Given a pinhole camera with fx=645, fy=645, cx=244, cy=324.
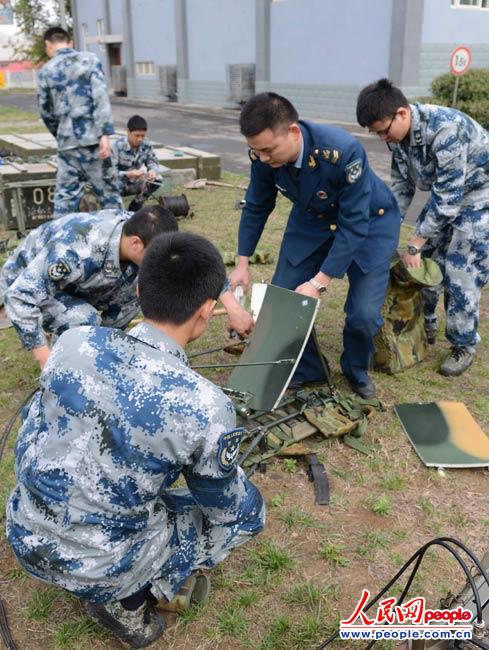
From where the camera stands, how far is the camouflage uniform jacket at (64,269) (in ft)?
9.71

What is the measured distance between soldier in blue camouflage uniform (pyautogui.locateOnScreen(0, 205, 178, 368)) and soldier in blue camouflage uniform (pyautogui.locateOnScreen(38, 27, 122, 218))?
120 inches

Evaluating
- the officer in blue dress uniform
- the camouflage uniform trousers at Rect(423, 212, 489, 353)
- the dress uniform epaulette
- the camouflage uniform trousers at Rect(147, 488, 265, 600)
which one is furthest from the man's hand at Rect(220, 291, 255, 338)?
the camouflage uniform trousers at Rect(423, 212, 489, 353)

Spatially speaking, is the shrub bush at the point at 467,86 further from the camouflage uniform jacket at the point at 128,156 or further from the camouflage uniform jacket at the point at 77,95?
the camouflage uniform jacket at the point at 77,95

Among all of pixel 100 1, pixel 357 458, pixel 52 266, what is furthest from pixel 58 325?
pixel 100 1

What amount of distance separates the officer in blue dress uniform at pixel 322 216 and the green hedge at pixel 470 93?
11.3 m

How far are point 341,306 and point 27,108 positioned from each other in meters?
25.1

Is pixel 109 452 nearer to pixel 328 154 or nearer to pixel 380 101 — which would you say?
pixel 328 154

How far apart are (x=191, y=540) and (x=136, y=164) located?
241 inches

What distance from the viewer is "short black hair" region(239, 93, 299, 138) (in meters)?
2.86

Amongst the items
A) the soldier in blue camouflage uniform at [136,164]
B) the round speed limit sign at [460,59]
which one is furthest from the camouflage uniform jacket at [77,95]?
the round speed limit sign at [460,59]

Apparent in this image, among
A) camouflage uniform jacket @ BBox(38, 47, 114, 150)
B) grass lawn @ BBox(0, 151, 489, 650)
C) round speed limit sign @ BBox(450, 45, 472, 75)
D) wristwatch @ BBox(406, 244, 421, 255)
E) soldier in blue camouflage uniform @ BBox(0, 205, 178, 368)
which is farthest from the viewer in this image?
round speed limit sign @ BBox(450, 45, 472, 75)

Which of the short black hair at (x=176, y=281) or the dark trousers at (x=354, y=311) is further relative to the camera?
the dark trousers at (x=354, y=311)

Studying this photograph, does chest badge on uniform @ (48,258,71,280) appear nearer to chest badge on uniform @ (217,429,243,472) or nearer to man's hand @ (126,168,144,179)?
chest badge on uniform @ (217,429,243,472)

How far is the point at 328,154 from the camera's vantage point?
319cm
